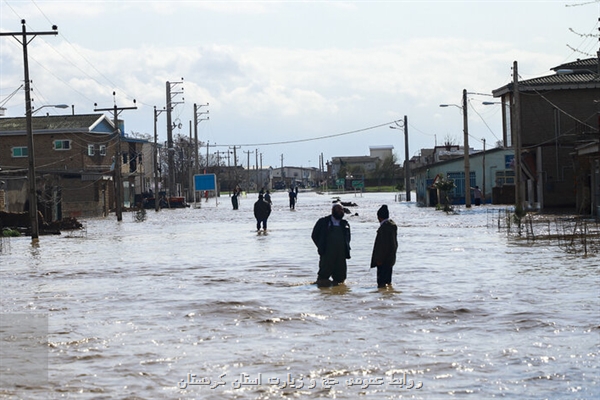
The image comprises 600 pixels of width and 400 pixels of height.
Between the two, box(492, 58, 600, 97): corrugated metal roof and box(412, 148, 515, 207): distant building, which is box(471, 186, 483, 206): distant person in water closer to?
box(412, 148, 515, 207): distant building

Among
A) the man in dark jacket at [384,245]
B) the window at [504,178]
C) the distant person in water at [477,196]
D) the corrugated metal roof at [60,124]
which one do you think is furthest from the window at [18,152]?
the man in dark jacket at [384,245]

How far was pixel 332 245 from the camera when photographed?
17.7 meters

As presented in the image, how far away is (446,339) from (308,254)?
14.9 meters

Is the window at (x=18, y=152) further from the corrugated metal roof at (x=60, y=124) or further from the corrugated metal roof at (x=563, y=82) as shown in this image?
the corrugated metal roof at (x=563, y=82)

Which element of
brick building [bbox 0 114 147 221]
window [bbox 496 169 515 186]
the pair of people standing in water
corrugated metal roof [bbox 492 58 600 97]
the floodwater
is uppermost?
corrugated metal roof [bbox 492 58 600 97]

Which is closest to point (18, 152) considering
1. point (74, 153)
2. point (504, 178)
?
point (74, 153)

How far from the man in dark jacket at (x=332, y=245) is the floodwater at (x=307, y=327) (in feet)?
1.41

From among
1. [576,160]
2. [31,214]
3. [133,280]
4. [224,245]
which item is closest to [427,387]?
[133,280]

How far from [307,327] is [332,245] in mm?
4546

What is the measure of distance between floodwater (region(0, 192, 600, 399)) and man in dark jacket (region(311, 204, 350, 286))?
1.41 ft

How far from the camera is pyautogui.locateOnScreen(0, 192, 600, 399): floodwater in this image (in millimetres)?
9570

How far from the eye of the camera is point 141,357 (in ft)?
36.6

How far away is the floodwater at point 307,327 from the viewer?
9.57m

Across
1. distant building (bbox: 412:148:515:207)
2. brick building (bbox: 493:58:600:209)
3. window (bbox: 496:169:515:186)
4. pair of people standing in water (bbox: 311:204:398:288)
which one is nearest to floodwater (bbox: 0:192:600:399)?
pair of people standing in water (bbox: 311:204:398:288)
